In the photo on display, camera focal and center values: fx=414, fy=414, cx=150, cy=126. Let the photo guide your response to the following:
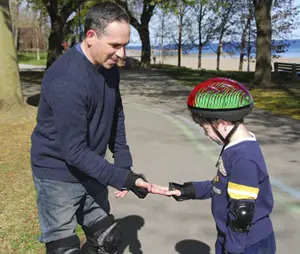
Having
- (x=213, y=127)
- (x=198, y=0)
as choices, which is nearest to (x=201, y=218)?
(x=213, y=127)

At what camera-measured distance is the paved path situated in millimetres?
3912

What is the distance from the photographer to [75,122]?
7.56ft

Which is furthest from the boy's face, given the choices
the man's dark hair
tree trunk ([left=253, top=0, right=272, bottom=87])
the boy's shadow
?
tree trunk ([left=253, top=0, right=272, bottom=87])

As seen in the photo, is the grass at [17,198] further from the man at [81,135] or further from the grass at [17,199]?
the man at [81,135]

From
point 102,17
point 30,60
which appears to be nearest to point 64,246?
point 102,17

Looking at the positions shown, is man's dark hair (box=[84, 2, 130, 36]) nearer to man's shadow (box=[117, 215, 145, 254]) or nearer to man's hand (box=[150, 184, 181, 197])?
man's hand (box=[150, 184, 181, 197])

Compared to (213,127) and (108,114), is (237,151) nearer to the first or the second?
(213,127)

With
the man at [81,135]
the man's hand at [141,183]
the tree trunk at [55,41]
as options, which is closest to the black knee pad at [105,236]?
the man at [81,135]

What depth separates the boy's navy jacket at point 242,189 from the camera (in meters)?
2.14

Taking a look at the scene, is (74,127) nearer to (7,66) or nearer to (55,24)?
(7,66)

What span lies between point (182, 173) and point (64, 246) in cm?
330

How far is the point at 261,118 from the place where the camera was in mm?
9516

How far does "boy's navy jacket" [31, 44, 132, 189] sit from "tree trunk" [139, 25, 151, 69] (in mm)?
27259

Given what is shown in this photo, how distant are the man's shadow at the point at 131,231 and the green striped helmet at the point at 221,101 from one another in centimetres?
179
